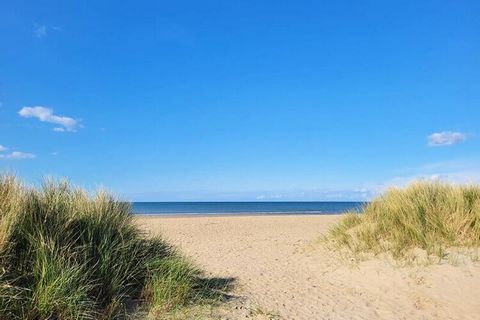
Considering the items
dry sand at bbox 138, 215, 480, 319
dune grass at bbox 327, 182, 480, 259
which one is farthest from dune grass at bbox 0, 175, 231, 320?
dune grass at bbox 327, 182, 480, 259

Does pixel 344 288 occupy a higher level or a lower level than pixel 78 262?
lower

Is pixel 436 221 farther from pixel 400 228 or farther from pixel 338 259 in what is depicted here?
pixel 338 259

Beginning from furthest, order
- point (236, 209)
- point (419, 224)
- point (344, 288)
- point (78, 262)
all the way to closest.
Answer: point (236, 209) < point (419, 224) < point (344, 288) < point (78, 262)

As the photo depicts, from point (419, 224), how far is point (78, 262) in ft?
25.1

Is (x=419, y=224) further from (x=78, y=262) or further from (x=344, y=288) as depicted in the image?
(x=78, y=262)

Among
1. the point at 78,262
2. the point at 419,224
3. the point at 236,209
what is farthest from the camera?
the point at 236,209

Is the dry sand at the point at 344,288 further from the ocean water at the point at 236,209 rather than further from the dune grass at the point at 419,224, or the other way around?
the ocean water at the point at 236,209

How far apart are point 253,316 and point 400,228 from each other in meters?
5.45

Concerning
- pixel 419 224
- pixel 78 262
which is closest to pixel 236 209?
pixel 419 224

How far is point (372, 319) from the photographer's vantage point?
259 inches

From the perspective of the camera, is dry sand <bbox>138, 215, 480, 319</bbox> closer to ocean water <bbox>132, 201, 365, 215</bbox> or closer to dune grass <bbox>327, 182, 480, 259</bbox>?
dune grass <bbox>327, 182, 480, 259</bbox>

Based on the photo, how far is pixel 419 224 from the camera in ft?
32.3

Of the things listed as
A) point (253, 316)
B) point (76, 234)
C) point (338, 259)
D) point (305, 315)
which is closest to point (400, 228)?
point (338, 259)

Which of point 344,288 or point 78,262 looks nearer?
point 78,262
